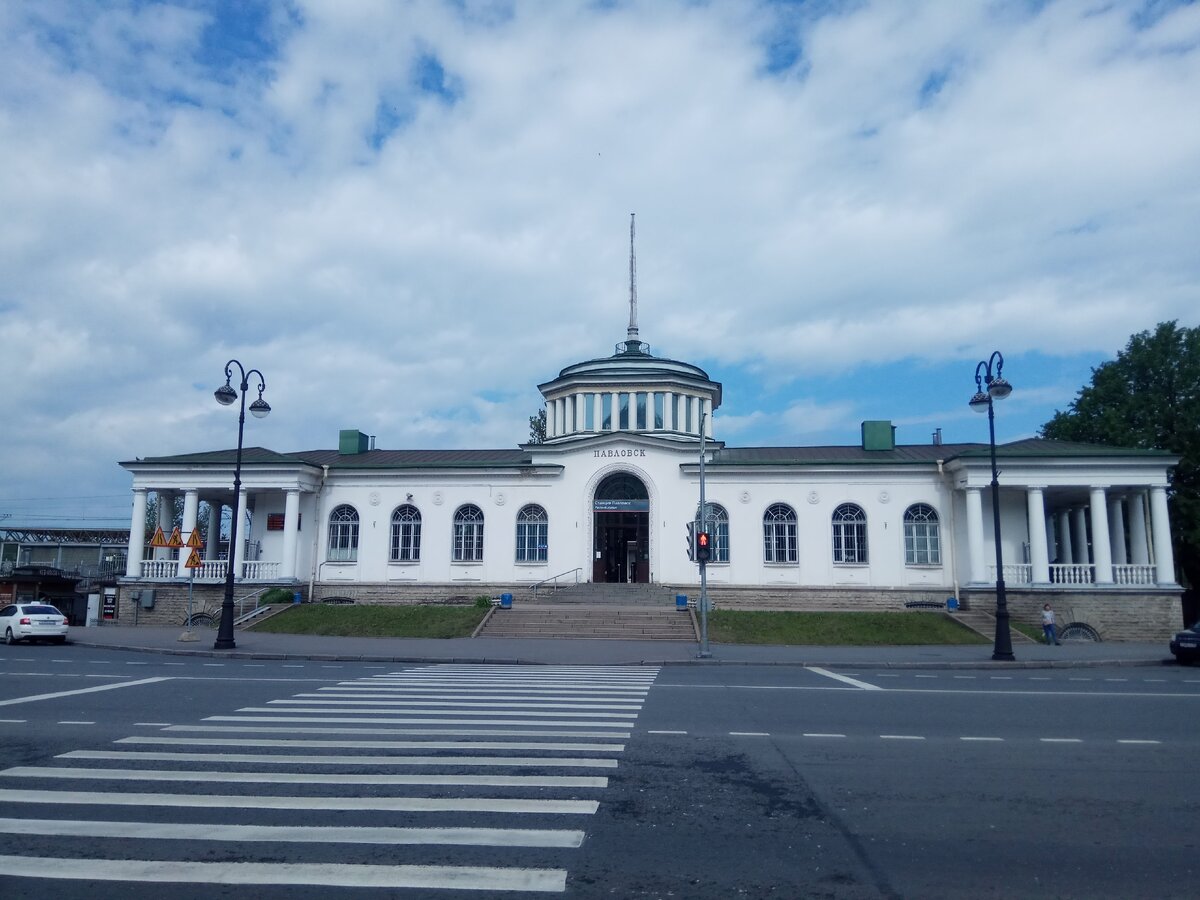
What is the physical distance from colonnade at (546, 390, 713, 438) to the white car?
931 inches

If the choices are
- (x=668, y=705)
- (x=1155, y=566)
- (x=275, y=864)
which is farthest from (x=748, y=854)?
(x=1155, y=566)

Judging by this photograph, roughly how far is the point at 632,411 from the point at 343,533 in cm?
1500

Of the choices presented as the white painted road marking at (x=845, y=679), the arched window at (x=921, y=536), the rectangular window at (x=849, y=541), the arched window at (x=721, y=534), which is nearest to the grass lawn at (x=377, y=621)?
the arched window at (x=721, y=534)

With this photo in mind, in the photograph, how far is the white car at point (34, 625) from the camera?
2723cm

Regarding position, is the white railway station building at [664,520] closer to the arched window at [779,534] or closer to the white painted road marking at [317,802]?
the arched window at [779,534]

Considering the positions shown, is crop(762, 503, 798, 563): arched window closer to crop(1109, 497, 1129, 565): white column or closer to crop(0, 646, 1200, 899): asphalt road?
crop(1109, 497, 1129, 565): white column

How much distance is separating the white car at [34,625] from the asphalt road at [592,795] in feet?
49.2

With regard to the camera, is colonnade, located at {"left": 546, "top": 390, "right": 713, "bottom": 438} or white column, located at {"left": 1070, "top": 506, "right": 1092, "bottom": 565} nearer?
white column, located at {"left": 1070, "top": 506, "right": 1092, "bottom": 565}

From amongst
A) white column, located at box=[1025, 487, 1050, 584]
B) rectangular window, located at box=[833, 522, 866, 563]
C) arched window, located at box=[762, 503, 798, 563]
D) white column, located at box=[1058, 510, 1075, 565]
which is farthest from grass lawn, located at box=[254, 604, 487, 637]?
white column, located at box=[1058, 510, 1075, 565]

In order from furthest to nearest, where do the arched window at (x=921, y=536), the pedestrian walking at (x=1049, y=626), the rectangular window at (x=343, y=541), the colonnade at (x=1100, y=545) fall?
the rectangular window at (x=343, y=541)
the arched window at (x=921, y=536)
the colonnade at (x=1100, y=545)
the pedestrian walking at (x=1049, y=626)

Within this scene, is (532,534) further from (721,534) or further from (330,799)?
(330,799)

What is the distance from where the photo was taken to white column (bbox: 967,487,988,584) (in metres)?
34.0

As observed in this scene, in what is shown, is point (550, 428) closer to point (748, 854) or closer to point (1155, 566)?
point (1155, 566)

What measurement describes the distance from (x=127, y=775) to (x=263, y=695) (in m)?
6.27
